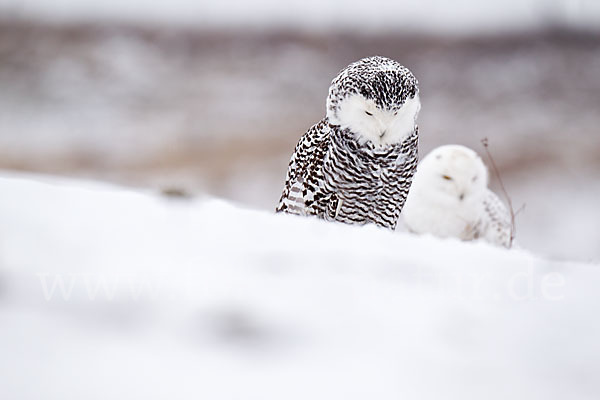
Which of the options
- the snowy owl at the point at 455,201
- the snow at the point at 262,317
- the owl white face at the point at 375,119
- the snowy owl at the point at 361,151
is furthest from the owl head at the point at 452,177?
the snow at the point at 262,317


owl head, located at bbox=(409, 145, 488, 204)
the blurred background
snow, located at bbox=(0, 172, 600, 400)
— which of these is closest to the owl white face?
owl head, located at bbox=(409, 145, 488, 204)

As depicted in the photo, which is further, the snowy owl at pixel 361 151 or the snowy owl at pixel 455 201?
the snowy owl at pixel 455 201

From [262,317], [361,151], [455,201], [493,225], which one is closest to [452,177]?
[455,201]

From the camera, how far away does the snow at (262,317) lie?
0.46m

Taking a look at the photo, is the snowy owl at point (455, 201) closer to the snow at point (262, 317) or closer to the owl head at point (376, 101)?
the owl head at point (376, 101)

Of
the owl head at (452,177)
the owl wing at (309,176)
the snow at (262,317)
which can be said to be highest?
the owl head at (452,177)

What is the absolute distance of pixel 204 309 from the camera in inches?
19.6

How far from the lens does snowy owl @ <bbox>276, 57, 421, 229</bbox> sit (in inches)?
42.8

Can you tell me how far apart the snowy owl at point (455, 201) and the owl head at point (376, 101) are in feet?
1.27

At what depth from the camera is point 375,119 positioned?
1113mm

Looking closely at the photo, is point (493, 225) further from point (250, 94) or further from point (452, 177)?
point (250, 94)

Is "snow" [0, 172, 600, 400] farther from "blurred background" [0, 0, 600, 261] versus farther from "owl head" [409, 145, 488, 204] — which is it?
"blurred background" [0, 0, 600, 261]

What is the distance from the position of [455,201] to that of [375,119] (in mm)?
573

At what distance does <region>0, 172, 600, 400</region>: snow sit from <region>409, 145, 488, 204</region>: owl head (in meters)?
0.94
